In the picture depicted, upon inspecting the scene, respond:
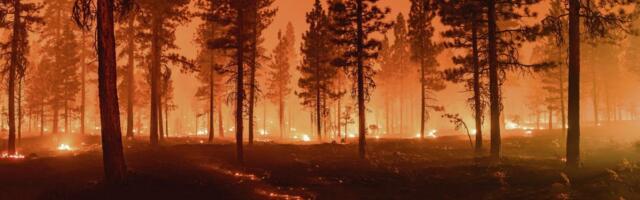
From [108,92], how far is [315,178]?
389 inches

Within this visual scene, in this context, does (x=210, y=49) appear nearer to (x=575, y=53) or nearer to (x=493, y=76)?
(x=493, y=76)

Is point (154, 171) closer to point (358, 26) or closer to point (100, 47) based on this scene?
point (100, 47)

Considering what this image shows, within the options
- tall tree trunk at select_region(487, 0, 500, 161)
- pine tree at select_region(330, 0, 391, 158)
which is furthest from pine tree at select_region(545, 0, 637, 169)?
pine tree at select_region(330, 0, 391, 158)

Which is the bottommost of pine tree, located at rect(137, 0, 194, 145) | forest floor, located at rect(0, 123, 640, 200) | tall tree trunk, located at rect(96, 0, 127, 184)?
forest floor, located at rect(0, 123, 640, 200)

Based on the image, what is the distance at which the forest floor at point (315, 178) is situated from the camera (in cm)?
1606

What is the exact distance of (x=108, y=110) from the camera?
51.0ft

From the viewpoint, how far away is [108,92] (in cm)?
1549

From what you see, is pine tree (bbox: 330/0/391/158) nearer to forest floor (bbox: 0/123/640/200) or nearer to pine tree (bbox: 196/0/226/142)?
forest floor (bbox: 0/123/640/200)

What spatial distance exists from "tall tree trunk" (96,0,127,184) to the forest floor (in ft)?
2.71

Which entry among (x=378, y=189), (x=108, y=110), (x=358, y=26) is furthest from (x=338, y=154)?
(x=108, y=110)

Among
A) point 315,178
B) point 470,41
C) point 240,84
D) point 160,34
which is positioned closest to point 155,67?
point 160,34

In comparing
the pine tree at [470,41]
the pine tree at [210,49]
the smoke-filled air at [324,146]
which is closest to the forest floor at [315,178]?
the smoke-filled air at [324,146]

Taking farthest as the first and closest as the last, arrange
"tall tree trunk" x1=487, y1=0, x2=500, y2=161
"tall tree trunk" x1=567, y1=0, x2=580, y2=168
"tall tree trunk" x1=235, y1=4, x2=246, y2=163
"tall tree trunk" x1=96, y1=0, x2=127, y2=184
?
"tall tree trunk" x1=235, y1=4, x2=246, y2=163 → "tall tree trunk" x1=487, y1=0, x2=500, y2=161 → "tall tree trunk" x1=567, y1=0, x2=580, y2=168 → "tall tree trunk" x1=96, y1=0, x2=127, y2=184

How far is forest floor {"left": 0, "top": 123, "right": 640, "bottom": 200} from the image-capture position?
1606cm
